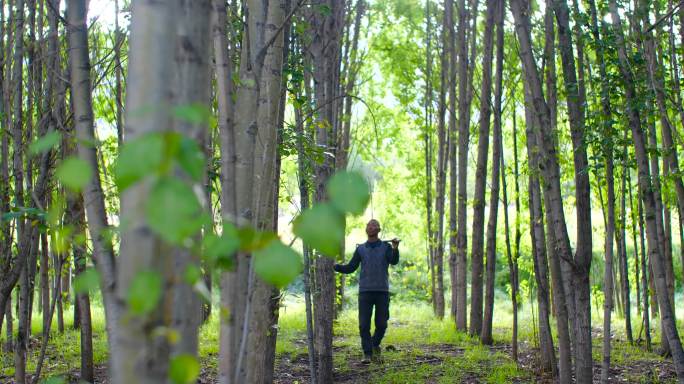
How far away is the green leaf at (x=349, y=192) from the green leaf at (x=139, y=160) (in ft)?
0.88

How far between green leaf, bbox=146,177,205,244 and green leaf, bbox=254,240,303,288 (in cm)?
14

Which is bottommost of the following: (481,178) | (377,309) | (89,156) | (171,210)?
(377,309)

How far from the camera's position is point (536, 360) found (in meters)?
7.71

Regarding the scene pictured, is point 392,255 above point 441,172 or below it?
below

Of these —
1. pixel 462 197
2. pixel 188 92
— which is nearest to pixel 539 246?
pixel 462 197

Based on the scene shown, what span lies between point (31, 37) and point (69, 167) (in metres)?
4.55

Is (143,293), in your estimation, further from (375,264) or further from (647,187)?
(375,264)

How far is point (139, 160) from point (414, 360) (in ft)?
26.4

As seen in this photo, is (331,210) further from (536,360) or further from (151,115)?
(536,360)

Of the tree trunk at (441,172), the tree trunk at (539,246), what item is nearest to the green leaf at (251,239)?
the tree trunk at (539,246)

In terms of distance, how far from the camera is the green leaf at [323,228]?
111 centimetres

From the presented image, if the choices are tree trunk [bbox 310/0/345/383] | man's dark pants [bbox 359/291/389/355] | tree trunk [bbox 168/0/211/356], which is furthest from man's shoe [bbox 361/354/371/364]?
tree trunk [bbox 168/0/211/356]

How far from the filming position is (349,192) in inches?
44.5

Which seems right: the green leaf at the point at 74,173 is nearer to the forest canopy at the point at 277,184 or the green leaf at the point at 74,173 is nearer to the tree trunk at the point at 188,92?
the forest canopy at the point at 277,184
